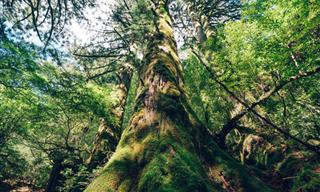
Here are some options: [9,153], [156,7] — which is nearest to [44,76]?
[156,7]

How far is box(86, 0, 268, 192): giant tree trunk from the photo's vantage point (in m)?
2.73

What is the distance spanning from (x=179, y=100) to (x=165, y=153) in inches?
55.8

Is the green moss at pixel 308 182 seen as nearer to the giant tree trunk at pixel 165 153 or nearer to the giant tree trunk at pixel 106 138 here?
the giant tree trunk at pixel 165 153

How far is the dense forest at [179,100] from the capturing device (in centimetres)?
327

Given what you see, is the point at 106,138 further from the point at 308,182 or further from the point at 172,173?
the point at 308,182

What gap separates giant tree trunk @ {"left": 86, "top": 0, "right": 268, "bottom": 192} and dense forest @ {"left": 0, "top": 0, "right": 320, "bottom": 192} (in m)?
0.02

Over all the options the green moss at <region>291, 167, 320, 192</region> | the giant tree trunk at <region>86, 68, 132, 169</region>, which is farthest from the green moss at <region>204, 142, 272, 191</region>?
the giant tree trunk at <region>86, 68, 132, 169</region>

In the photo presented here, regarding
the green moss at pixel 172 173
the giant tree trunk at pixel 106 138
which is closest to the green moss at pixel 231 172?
the green moss at pixel 172 173

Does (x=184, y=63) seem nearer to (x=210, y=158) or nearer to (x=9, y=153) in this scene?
(x=210, y=158)

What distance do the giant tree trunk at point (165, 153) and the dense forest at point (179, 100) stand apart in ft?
0.05

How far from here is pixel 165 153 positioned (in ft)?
9.92

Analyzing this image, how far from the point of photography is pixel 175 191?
2457mm

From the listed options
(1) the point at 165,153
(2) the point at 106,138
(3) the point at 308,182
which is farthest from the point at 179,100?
(2) the point at 106,138

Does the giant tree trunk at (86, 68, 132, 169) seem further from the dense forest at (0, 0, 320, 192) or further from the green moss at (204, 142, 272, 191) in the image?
the green moss at (204, 142, 272, 191)
